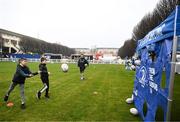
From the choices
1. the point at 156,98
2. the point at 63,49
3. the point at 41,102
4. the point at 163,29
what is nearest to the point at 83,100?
the point at 41,102

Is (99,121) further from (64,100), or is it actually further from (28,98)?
(28,98)

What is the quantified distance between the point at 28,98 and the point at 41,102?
1.09 meters

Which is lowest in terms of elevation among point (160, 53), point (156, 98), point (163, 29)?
point (156, 98)

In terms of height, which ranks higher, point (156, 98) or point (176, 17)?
point (176, 17)

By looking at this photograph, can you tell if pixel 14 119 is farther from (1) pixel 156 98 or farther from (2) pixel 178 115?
(2) pixel 178 115

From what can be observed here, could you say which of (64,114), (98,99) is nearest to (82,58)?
(98,99)

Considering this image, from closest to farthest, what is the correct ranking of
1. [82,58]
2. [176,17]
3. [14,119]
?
[176,17], [14,119], [82,58]

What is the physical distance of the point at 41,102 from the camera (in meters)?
10.2

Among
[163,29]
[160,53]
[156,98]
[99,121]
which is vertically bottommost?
[99,121]

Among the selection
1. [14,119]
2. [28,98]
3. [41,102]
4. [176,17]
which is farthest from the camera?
[28,98]

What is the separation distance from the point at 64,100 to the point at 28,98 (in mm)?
1722

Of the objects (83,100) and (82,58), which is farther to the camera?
(82,58)

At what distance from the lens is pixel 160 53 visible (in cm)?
636

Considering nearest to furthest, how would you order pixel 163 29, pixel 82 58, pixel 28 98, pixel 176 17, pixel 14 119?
pixel 176 17 < pixel 163 29 < pixel 14 119 < pixel 28 98 < pixel 82 58
